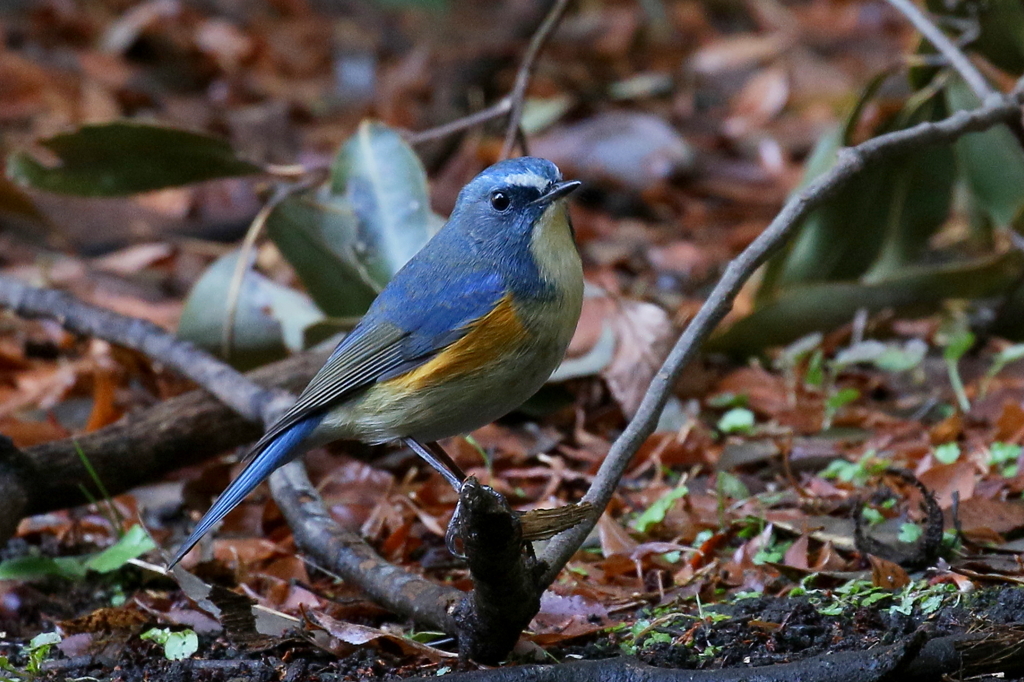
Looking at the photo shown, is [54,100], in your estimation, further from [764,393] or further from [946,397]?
[946,397]

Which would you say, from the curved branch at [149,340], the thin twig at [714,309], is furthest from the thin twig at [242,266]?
the thin twig at [714,309]

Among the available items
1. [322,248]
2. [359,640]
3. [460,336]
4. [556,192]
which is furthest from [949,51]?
[359,640]

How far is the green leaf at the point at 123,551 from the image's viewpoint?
391cm

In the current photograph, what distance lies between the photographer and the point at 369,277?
5152 millimetres

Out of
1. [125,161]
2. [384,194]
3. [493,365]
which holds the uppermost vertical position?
[125,161]

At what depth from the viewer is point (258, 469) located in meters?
3.61

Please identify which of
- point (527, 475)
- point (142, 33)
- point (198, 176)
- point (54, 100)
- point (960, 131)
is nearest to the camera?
point (960, 131)

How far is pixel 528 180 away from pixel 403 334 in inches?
24.7

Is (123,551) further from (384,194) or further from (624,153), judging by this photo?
(624,153)

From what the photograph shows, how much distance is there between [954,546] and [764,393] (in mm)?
1746

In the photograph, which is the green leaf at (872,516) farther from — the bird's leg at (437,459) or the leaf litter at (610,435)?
the bird's leg at (437,459)

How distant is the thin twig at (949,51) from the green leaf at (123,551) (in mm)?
3555

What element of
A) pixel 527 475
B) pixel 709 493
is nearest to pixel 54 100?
pixel 527 475

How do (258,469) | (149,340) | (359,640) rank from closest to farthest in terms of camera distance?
(359,640) → (258,469) → (149,340)
